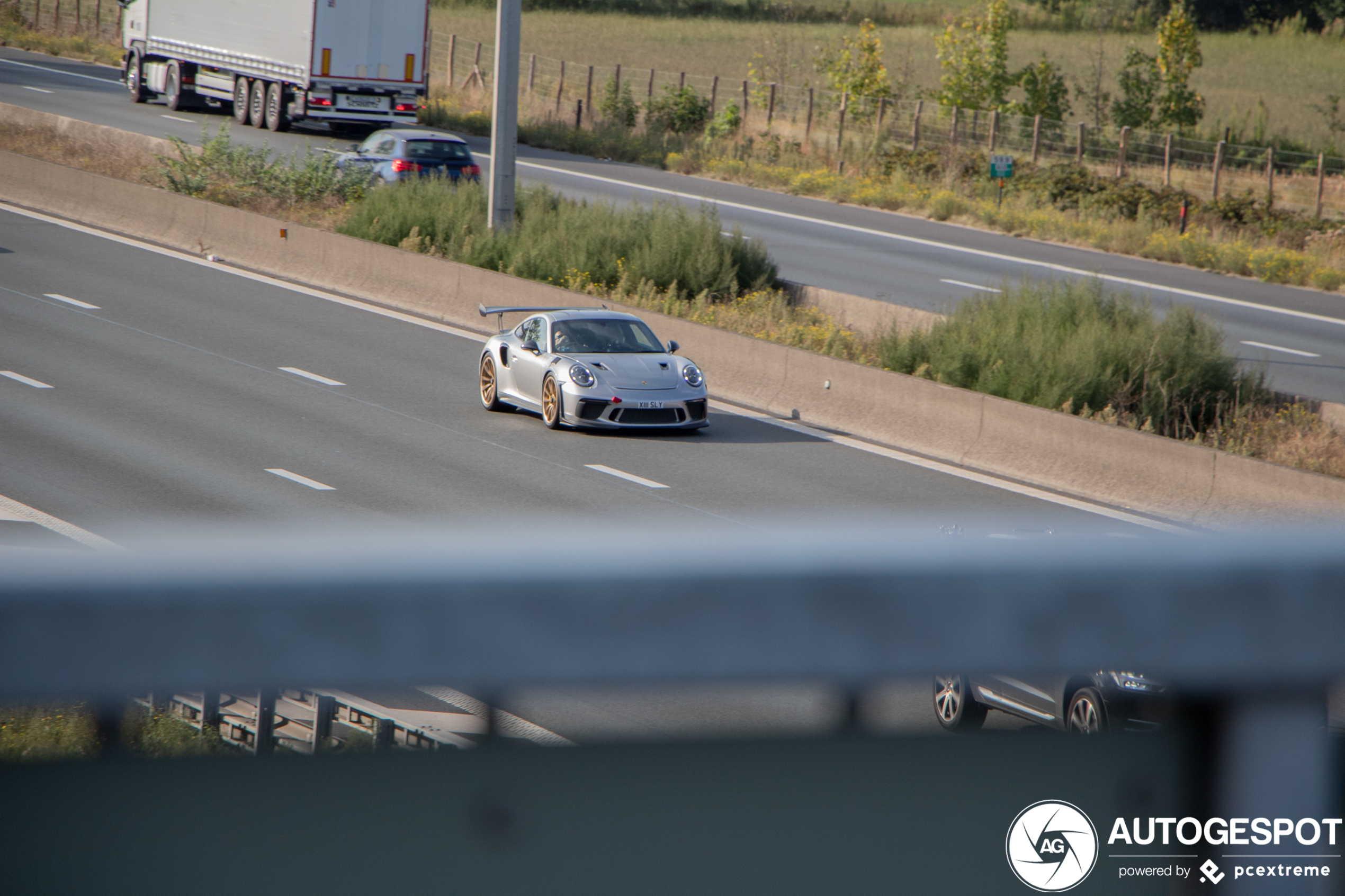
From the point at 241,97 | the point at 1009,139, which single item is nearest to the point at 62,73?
the point at 241,97

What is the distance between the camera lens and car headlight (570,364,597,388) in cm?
1733

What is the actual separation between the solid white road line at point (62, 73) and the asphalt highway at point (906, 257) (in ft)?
25.1

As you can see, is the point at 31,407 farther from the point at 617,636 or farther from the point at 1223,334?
the point at 617,636

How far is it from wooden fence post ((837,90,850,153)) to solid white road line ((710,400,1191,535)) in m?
29.3

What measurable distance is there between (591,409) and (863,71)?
36178 mm

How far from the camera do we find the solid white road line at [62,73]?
184ft

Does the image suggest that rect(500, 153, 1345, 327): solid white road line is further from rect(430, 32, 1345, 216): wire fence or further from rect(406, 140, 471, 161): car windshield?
rect(430, 32, 1345, 216): wire fence

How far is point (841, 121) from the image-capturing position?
4719 centimetres

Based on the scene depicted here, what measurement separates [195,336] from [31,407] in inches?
183

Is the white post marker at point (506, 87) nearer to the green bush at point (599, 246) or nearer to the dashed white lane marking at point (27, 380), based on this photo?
the green bush at point (599, 246)

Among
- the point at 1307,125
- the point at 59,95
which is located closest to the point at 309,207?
the point at 59,95

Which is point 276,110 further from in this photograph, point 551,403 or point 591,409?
point 591,409

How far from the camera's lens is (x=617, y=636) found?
135 centimetres
